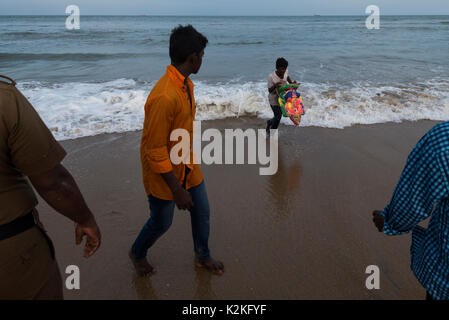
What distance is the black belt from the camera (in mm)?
1142

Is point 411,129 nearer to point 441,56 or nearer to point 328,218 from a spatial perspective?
point 328,218

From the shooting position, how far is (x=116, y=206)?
3.47 meters

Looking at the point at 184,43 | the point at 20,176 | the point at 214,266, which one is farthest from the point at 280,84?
the point at 20,176

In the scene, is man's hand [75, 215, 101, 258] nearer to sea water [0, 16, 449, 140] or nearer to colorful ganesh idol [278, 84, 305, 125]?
colorful ganesh idol [278, 84, 305, 125]

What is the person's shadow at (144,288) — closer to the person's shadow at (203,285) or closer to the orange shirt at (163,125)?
the person's shadow at (203,285)

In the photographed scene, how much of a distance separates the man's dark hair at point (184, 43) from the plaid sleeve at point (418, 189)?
143 cm

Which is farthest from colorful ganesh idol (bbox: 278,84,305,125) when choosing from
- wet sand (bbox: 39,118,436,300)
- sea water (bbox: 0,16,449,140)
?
sea water (bbox: 0,16,449,140)

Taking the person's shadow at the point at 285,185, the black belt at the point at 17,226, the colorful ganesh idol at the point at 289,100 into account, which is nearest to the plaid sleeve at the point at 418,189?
the black belt at the point at 17,226

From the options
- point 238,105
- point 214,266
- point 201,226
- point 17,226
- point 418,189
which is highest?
point 238,105

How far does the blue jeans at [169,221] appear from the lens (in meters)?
2.17

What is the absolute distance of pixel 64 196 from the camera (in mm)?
1326

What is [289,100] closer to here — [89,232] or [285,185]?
[285,185]

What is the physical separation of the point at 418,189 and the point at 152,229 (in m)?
1.75

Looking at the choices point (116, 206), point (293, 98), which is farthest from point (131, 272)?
point (293, 98)
